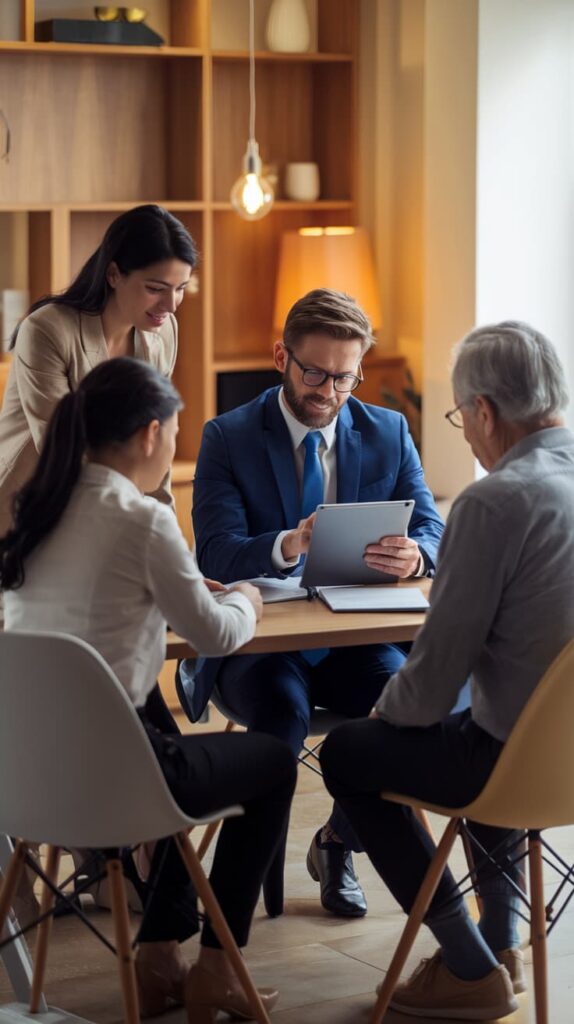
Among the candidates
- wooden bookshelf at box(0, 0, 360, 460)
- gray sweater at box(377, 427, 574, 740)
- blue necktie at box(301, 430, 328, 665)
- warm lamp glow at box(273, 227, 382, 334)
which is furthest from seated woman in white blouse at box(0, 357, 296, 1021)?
wooden bookshelf at box(0, 0, 360, 460)

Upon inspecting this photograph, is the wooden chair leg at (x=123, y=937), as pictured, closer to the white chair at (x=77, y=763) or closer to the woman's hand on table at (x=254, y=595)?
the white chair at (x=77, y=763)

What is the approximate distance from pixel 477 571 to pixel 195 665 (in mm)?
1125

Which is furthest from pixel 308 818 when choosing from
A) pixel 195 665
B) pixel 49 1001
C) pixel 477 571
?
pixel 477 571

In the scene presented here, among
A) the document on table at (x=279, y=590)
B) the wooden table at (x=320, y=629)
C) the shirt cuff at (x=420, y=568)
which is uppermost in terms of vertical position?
the shirt cuff at (x=420, y=568)

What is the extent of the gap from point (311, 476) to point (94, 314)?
57 centimetres

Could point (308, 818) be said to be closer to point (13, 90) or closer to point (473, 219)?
point (473, 219)

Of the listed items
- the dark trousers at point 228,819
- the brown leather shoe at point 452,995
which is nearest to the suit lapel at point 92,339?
the dark trousers at point 228,819

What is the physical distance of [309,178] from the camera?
553cm

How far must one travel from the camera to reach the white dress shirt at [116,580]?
232 cm

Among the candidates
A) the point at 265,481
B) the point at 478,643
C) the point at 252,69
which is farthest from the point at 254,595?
the point at 252,69

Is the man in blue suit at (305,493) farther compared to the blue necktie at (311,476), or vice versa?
the blue necktie at (311,476)

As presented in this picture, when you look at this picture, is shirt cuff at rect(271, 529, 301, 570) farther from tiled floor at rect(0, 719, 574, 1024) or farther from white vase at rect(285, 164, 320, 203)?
white vase at rect(285, 164, 320, 203)

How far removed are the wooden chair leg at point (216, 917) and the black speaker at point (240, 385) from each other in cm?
325

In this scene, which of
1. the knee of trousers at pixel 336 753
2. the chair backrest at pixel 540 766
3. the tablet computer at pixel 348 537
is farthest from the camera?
the tablet computer at pixel 348 537
